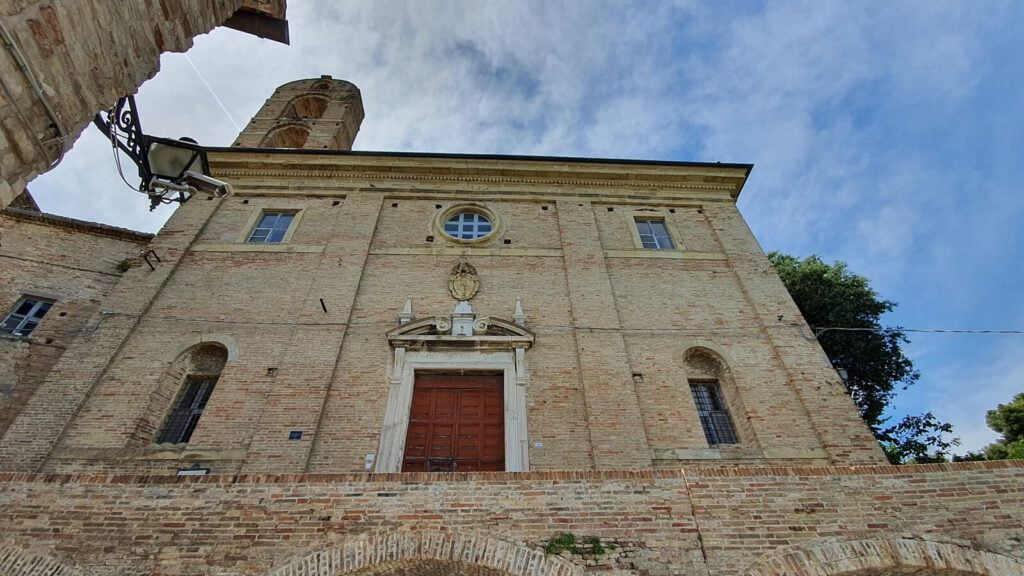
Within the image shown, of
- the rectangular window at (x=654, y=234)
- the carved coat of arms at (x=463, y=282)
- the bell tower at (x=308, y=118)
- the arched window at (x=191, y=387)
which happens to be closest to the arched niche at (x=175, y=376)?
the arched window at (x=191, y=387)

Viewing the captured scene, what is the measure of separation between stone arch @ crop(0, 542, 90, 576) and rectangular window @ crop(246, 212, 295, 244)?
7284mm

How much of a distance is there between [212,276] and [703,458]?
9801mm

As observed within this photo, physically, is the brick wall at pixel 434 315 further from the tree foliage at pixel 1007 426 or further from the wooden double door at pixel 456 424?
the tree foliage at pixel 1007 426

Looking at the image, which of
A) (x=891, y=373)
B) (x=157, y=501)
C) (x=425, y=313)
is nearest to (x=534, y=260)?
(x=425, y=313)

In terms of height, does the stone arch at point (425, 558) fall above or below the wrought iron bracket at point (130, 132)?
below

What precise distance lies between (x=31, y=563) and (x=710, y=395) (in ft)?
29.5

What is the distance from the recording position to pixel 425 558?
13.6 feet

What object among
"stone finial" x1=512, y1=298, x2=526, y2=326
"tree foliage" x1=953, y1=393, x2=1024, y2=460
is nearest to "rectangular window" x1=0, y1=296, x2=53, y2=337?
"stone finial" x1=512, y1=298, x2=526, y2=326

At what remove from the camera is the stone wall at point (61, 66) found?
3.38 metres

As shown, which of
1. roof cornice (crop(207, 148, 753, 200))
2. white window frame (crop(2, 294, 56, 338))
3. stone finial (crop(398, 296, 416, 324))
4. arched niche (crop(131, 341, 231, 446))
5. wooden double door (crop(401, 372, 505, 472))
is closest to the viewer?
wooden double door (crop(401, 372, 505, 472))

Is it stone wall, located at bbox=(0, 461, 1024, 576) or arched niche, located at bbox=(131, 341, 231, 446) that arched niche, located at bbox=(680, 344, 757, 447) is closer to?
stone wall, located at bbox=(0, 461, 1024, 576)

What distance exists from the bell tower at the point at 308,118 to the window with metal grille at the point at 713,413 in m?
11.9

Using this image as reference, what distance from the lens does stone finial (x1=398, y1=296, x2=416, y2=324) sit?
29.7 feet

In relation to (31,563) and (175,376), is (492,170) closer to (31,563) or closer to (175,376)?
(175,376)
